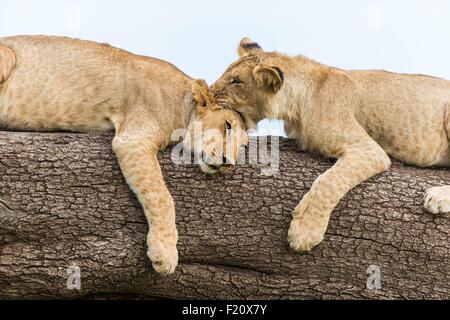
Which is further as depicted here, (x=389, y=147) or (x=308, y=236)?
(x=389, y=147)

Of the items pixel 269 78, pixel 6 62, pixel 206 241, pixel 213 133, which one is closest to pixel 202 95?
pixel 213 133

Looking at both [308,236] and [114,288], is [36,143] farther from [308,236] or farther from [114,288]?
[308,236]

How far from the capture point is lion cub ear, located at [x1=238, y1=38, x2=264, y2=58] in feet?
18.7

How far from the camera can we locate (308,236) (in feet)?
14.8

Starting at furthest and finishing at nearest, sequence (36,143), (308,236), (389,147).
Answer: (389,147) < (36,143) < (308,236)

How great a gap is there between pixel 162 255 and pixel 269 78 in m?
1.71

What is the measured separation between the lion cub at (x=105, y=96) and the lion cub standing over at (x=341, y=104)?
12.8 inches

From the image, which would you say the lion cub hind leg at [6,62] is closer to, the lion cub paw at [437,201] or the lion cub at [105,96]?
the lion cub at [105,96]

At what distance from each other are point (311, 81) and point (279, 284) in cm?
172

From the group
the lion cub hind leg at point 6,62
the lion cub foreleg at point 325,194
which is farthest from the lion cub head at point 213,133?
the lion cub hind leg at point 6,62

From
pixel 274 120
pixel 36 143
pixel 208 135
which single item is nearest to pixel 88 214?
pixel 36 143

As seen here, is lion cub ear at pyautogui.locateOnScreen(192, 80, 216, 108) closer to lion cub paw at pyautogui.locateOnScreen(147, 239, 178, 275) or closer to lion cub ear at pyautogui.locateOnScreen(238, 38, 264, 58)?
lion cub ear at pyautogui.locateOnScreen(238, 38, 264, 58)

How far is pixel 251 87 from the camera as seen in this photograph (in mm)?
5328

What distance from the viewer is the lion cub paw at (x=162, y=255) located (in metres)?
4.43
